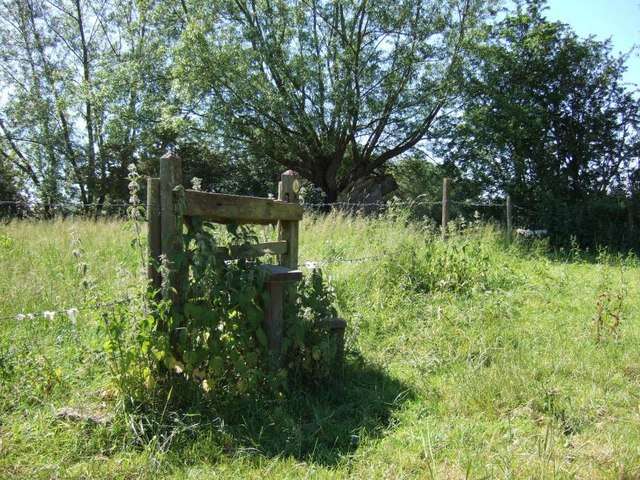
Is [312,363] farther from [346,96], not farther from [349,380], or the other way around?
[346,96]

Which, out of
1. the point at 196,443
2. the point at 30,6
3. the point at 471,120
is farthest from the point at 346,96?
the point at 30,6

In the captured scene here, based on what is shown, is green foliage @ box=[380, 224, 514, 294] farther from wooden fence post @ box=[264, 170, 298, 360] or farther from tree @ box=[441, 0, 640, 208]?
tree @ box=[441, 0, 640, 208]

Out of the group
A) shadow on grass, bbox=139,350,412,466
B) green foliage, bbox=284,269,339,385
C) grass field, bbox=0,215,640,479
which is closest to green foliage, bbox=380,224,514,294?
grass field, bbox=0,215,640,479

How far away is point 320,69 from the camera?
60.9ft

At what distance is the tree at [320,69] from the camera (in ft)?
59.4

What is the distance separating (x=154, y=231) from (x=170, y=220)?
14cm

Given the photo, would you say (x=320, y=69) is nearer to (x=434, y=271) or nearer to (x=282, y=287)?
(x=434, y=271)

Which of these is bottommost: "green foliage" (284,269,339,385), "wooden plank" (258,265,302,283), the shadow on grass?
the shadow on grass

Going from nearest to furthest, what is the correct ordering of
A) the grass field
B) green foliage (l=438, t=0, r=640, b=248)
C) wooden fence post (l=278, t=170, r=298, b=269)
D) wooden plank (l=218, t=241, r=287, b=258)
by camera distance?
the grass field → wooden plank (l=218, t=241, r=287, b=258) → wooden fence post (l=278, t=170, r=298, b=269) → green foliage (l=438, t=0, r=640, b=248)

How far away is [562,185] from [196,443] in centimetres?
1650

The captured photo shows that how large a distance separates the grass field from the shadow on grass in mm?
11

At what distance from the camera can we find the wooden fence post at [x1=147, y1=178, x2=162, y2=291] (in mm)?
3207

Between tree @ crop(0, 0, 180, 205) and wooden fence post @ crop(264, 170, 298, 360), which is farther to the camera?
tree @ crop(0, 0, 180, 205)

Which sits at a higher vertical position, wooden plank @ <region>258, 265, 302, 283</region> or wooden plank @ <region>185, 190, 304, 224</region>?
wooden plank @ <region>185, 190, 304, 224</region>
